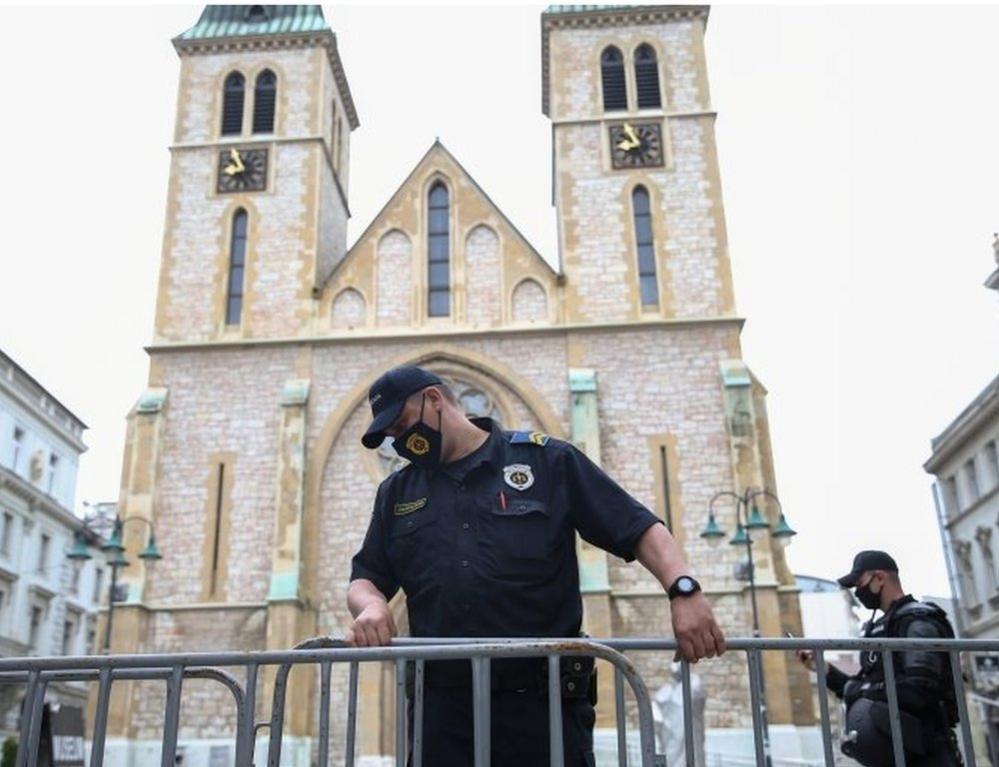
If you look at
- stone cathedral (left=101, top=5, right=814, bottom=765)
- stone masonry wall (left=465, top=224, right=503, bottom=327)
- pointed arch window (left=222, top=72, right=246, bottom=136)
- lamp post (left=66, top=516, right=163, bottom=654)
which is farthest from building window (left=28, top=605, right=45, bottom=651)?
stone masonry wall (left=465, top=224, right=503, bottom=327)

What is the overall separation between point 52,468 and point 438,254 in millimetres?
18478

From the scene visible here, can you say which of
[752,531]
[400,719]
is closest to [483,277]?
[752,531]

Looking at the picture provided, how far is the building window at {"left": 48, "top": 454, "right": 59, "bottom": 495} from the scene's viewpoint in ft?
107

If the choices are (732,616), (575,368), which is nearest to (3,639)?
(575,368)

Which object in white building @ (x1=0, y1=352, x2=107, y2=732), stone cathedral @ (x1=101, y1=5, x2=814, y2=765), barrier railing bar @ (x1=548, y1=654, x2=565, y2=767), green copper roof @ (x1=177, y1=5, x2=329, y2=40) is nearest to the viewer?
barrier railing bar @ (x1=548, y1=654, x2=565, y2=767)

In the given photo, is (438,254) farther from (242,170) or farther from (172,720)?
(172,720)

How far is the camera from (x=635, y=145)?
21969 millimetres

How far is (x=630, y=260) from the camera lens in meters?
21.0

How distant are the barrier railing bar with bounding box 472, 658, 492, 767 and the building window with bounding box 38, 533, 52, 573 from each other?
1283 inches

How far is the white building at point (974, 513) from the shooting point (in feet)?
A: 95.0

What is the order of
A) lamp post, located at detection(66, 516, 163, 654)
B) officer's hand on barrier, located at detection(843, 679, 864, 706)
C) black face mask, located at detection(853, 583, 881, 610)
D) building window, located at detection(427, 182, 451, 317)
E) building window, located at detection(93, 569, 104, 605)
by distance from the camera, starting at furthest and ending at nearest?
building window, located at detection(93, 569, 104, 605) → building window, located at detection(427, 182, 451, 317) → lamp post, located at detection(66, 516, 163, 654) → black face mask, located at detection(853, 583, 881, 610) → officer's hand on barrier, located at detection(843, 679, 864, 706)

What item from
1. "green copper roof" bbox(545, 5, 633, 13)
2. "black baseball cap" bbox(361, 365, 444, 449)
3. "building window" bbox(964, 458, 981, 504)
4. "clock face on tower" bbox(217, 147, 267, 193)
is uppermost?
"green copper roof" bbox(545, 5, 633, 13)

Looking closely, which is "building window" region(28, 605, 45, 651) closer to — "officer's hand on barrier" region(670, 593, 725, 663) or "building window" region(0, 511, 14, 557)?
"building window" region(0, 511, 14, 557)

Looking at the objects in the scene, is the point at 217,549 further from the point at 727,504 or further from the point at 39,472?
the point at 39,472
